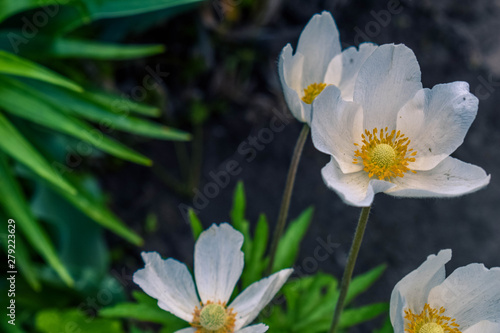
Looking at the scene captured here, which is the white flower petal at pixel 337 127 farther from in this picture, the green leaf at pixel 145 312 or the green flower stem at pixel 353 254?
the green leaf at pixel 145 312

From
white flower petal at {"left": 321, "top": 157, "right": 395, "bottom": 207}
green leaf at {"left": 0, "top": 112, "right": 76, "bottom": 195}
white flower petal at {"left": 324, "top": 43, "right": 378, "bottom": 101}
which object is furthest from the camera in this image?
green leaf at {"left": 0, "top": 112, "right": 76, "bottom": 195}

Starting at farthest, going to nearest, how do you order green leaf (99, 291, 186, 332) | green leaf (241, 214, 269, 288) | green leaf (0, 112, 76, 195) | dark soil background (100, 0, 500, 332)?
dark soil background (100, 0, 500, 332) → green leaf (0, 112, 76, 195) → green leaf (241, 214, 269, 288) → green leaf (99, 291, 186, 332)

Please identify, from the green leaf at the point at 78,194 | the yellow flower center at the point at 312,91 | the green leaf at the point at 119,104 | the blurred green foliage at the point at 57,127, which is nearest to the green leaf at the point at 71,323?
the blurred green foliage at the point at 57,127

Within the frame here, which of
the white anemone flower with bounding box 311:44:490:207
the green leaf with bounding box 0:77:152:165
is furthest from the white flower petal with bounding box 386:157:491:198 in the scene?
the green leaf with bounding box 0:77:152:165

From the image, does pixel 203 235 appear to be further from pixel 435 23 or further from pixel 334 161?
pixel 435 23

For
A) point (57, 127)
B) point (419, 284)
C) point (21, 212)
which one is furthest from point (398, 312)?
point (21, 212)

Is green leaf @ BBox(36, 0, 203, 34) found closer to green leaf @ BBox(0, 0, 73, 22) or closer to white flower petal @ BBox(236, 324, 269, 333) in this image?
green leaf @ BBox(0, 0, 73, 22)
